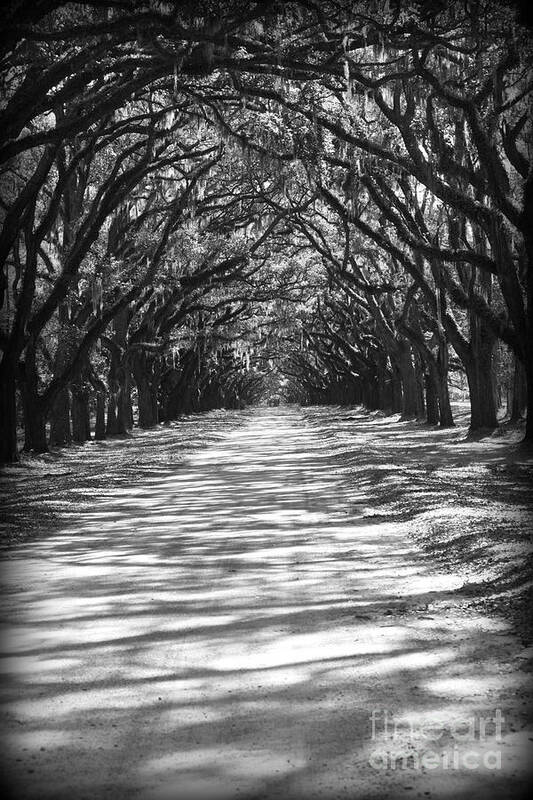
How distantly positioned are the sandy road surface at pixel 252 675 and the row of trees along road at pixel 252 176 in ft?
19.7

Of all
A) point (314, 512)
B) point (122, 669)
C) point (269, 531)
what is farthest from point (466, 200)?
point (122, 669)

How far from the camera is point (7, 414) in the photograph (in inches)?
790

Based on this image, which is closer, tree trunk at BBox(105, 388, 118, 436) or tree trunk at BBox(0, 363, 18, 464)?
tree trunk at BBox(0, 363, 18, 464)

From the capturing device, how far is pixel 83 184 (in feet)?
74.5

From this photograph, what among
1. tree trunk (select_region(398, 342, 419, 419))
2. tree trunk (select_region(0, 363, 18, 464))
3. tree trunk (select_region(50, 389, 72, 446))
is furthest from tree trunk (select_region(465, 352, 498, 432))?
tree trunk (select_region(398, 342, 419, 419))

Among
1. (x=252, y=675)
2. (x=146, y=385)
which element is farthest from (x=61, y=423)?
(x=252, y=675)

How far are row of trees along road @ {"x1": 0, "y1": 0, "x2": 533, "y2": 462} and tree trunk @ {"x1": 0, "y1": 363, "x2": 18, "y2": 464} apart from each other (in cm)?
5

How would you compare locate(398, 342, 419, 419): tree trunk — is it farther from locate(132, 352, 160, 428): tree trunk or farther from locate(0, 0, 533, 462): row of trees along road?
locate(132, 352, 160, 428): tree trunk

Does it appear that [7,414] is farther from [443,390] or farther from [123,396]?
[443,390]

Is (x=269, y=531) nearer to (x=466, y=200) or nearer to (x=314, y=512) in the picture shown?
(x=314, y=512)

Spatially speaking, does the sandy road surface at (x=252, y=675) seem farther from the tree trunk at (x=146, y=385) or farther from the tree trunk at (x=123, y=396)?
the tree trunk at (x=146, y=385)

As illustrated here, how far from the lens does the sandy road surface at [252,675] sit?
3768mm

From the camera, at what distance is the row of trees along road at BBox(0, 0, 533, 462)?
38.6 feet

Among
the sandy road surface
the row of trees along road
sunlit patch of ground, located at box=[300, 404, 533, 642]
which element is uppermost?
the row of trees along road
